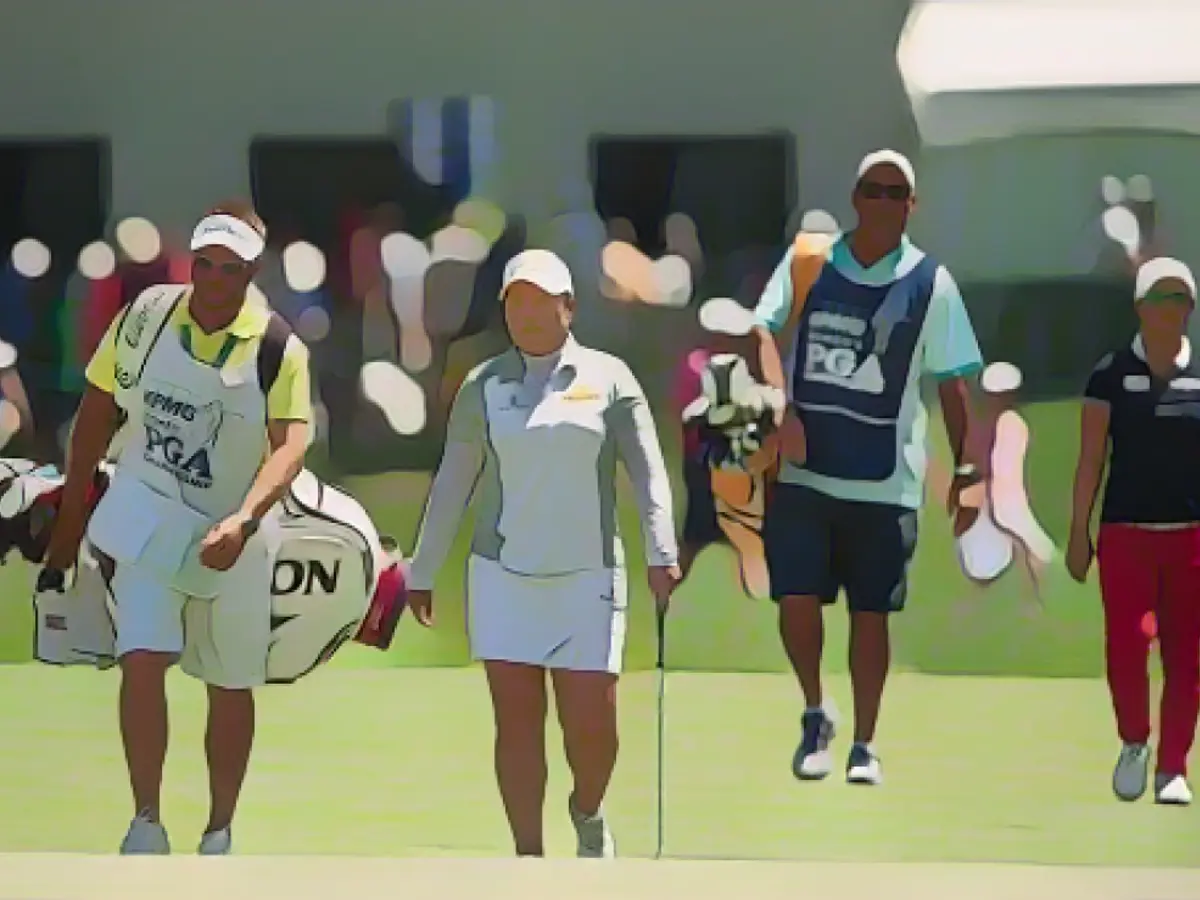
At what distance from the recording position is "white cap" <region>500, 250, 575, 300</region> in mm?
3465

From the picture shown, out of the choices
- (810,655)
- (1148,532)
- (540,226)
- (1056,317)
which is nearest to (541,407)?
(540,226)

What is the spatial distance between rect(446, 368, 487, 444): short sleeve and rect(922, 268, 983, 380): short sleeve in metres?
1.03

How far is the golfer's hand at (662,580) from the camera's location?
11.4 feet

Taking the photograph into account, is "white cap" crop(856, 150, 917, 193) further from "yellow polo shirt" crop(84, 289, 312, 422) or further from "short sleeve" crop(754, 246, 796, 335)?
"yellow polo shirt" crop(84, 289, 312, 422)

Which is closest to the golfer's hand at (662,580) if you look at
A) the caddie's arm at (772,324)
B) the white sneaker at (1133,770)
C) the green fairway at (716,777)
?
the green fairway at (716,777)

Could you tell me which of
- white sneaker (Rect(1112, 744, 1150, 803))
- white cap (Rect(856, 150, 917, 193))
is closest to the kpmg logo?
white cap (Rect(856, 150, 917, 193))

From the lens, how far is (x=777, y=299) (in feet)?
11.4

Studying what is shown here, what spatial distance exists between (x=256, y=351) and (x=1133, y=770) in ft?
7.41

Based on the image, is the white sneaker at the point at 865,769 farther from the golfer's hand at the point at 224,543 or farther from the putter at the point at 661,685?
the golfer's hand at the point at 224,543

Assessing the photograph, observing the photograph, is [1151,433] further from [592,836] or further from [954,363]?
[592,836]

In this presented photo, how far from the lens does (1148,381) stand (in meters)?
3.43

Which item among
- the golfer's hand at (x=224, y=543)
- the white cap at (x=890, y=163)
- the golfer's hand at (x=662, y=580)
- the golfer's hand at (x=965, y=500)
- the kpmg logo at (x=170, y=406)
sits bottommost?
the golfer's hand at (x=662, y=580)

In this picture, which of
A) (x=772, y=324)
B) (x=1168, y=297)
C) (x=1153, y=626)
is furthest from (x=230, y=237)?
(x=1153, y=626)

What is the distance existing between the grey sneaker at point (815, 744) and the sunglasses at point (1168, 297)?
1.21 meters
